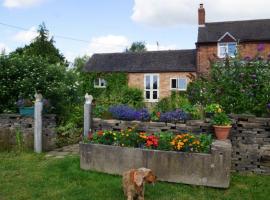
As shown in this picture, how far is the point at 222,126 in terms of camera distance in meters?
5.75

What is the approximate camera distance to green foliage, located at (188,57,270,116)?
6.29 m

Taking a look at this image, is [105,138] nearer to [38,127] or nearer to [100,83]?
[38,127]

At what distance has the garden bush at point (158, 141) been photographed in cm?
530

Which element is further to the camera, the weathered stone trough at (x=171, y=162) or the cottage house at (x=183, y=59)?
the cottage house at (x=183, y=59)

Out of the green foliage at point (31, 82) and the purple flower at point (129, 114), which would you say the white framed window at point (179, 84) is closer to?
the green foliage at point (31, 82)

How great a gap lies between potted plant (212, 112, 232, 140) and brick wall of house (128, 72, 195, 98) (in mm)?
17105

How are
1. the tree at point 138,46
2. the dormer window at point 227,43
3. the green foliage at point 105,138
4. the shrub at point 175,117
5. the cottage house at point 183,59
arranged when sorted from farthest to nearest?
1. the tree at point 138,46
2. the dormer window at point 227,43
3. the cottage house at point 183,59
4. the shrub at point 175,117
5. the green foliage at point 105,138

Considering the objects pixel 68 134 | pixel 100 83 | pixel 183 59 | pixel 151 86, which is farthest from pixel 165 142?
pixel 100 83

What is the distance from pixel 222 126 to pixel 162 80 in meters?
17.8

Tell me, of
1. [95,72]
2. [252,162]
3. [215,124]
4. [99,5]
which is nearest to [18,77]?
[99,5]

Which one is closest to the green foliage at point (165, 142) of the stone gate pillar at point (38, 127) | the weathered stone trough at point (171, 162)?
the weathered stone trough at point (171, 162)

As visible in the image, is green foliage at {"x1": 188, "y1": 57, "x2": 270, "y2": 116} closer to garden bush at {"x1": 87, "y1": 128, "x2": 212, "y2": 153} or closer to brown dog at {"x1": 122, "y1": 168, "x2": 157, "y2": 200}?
garden bush at {"x1": 87, "y1": 128, "x2": 212, "y2": 153}

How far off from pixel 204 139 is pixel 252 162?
1186 millimetres

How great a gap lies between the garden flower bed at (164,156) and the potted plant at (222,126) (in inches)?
14.0
